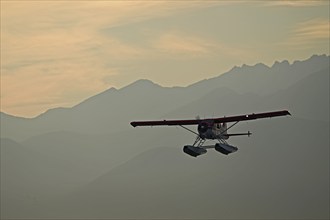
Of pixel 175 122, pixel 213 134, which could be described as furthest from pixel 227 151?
pixel 175 122

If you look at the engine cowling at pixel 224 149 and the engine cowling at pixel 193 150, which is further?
the engine cowling at pixel 193 150

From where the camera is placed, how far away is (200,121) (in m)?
144

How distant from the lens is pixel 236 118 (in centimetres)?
14675

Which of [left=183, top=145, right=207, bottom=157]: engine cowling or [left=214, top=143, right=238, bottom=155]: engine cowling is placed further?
[left=183, top=145, right=207, bottom=157]: engine cowling

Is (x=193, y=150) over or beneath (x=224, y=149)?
beneath

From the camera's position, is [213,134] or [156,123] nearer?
[213,134]

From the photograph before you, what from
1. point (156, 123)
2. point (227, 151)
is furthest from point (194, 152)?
point (156, 123)

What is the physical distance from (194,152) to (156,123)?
14.3m

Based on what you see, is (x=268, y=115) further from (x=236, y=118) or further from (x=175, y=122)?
(x=175, y=122)

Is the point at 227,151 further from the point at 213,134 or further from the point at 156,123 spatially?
the point at 156,123

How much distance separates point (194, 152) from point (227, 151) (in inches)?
177

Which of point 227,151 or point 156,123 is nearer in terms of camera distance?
point 227,151

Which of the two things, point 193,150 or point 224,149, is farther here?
point 193,150

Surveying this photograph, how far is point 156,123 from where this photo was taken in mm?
152125
